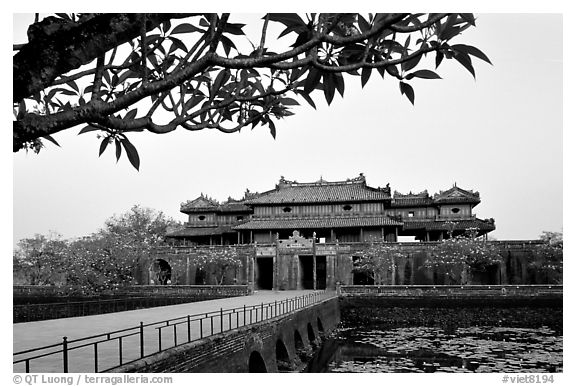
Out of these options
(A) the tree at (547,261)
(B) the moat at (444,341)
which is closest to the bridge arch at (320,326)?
(B) the moat at (444,341)

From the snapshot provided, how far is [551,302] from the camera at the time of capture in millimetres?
33469

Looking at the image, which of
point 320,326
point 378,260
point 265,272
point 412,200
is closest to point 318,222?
point 265,272

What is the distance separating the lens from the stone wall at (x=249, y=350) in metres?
10.1

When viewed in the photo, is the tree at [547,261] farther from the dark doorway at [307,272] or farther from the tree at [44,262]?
the tree at [44,262]

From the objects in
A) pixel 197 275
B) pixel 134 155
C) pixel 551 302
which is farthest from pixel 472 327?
pixel 134 155

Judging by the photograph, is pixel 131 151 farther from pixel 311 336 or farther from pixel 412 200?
pixel 412 200

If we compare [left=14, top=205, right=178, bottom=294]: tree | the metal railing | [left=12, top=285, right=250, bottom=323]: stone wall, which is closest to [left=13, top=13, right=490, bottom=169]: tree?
the metal railing

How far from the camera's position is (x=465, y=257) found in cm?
3834

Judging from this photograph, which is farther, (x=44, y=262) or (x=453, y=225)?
(x=453, y=225)

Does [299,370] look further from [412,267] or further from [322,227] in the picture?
[322,227]

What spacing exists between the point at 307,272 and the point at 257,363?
98.9 feet

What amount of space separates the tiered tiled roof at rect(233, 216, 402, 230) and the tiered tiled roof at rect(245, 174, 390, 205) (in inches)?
67.3

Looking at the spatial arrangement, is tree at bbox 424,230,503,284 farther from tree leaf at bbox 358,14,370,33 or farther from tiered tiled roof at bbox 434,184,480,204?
tree leaf at bbox 358,14,370,33

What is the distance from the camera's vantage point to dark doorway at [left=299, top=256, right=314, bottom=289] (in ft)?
146
